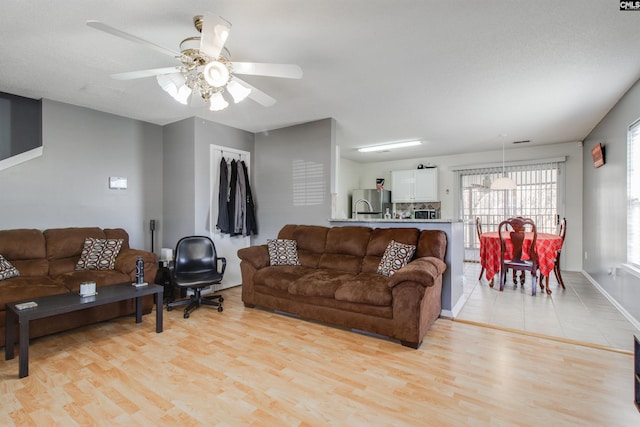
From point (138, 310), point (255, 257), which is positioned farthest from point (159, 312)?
point (255, 257)

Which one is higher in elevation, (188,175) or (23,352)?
(188,175)

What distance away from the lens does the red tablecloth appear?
14.1 ft

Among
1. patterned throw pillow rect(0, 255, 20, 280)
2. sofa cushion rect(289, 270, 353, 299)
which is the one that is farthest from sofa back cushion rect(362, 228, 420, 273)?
patterned throw pillow rect(0, 255, 20, 280)

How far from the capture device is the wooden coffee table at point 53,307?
7.14 feet

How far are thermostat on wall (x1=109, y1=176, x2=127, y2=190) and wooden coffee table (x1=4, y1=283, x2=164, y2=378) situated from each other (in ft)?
5.93

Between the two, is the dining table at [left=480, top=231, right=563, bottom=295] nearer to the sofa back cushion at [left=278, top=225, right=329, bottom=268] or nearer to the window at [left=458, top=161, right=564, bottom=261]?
the window at [left=458, top=161, right=564, bottom=261]

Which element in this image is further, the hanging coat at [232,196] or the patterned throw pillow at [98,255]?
the hanging coat at [232,196]

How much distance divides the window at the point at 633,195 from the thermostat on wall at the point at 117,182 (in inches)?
240

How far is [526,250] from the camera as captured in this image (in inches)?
174

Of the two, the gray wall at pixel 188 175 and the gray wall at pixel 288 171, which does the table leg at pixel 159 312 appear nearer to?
the gray wall at pixel 188 175

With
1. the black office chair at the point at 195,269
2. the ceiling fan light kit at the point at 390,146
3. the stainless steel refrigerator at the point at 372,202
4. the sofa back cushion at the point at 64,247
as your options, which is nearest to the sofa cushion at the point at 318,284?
the black office chair at the point at 195,269

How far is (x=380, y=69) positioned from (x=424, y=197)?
4783 millimetres

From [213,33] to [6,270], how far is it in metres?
3.11

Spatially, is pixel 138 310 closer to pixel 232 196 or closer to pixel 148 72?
pixel 232 196
